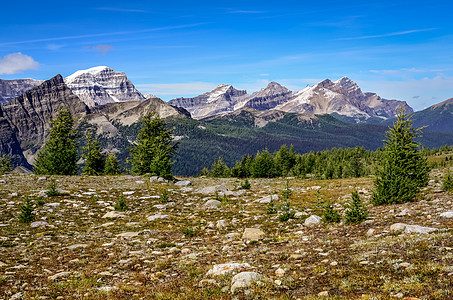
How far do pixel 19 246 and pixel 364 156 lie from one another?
168846mm

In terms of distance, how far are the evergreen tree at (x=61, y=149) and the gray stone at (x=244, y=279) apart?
50651 millimetres

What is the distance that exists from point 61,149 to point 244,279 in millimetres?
53300

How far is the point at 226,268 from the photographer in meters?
10.9

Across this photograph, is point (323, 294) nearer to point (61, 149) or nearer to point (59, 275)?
Answer: point (59, 275)

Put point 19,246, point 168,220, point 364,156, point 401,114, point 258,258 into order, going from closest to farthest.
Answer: point 258,258 → point 19,246 → point 168,220 → point 401,114 → point 364,156

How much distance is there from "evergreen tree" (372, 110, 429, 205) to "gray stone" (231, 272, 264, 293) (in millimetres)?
15526

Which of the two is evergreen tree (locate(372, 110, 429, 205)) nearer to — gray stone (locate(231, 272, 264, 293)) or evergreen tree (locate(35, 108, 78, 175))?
gray stone (locate(231, 272, 264, 293))

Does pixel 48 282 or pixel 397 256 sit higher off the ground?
pixel 397 256

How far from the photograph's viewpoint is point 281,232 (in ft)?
54.9

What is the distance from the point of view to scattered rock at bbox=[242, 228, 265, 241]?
15.7 m

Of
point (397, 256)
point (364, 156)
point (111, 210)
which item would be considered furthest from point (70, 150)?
point (364, 156)

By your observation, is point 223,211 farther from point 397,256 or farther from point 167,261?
point 397,256

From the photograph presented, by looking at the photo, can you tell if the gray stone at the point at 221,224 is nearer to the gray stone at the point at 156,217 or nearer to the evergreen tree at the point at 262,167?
the gray stone at the point at 156,217

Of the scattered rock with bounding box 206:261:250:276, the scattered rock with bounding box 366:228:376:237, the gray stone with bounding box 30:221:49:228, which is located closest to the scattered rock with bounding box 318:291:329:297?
the scattered rock with bounding box 206:261:250:276
